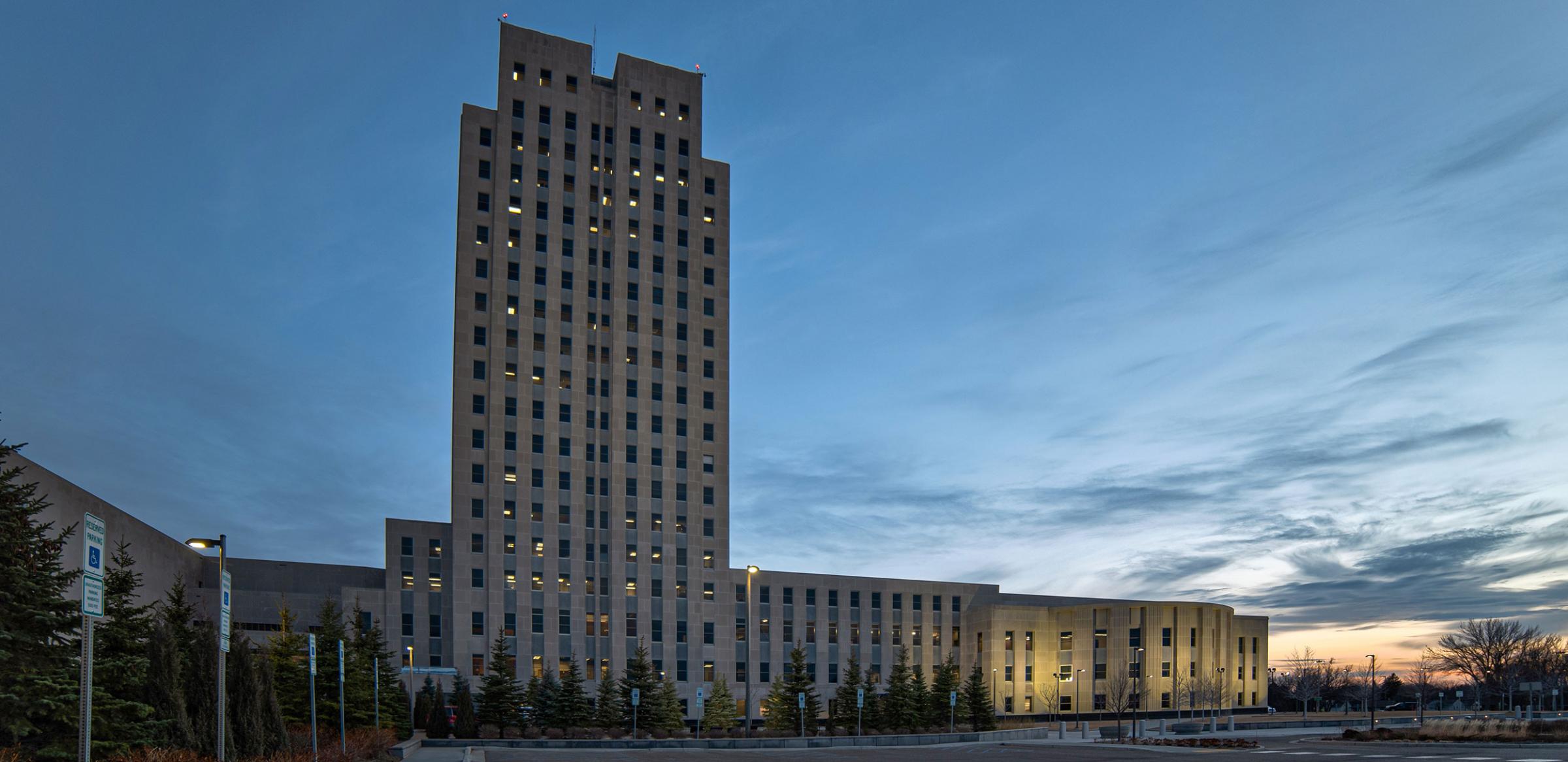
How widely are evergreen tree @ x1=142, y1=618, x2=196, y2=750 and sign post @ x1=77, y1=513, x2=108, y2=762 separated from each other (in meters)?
14.1

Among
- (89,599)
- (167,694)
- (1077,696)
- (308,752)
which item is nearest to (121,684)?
(167,694)

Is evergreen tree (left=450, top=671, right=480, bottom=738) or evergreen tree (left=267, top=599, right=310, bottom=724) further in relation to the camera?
evergreen tree (left=450, top=671, right=480, bottom=738)

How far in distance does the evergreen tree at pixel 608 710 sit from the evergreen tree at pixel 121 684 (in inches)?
1619

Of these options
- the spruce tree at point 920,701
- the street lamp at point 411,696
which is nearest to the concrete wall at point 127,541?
the street lamp at point 411,696

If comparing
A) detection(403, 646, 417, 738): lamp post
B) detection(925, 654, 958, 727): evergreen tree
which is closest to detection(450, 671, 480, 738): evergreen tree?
detection(403, 646, 417, 738): lamp post

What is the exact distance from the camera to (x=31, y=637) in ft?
69.2

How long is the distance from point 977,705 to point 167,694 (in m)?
51.1

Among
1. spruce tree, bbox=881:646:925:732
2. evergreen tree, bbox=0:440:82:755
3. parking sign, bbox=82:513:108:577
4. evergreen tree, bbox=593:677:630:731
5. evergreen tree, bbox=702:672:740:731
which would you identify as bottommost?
evergreen tree, bbox=702:672:740:731

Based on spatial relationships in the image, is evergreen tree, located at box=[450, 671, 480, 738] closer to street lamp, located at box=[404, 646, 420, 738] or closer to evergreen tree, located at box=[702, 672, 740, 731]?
street lamp, located at box=[404, 646, 420, 738]

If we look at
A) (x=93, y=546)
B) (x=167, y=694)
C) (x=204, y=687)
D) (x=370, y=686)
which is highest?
(x=93, y=546)

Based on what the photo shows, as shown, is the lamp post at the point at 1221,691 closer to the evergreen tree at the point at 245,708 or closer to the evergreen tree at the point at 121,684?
the evergreen tree at the point at 245,708

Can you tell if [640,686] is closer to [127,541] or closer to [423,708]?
[423,708]

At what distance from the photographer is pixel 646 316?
9706 cm

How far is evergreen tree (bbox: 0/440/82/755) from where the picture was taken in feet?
66.4
